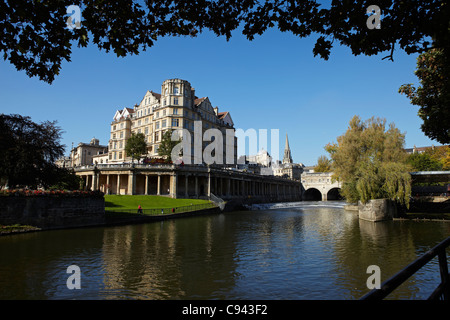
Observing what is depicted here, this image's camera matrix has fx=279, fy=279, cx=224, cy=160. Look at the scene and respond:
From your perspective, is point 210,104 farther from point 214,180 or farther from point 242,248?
point 242,248

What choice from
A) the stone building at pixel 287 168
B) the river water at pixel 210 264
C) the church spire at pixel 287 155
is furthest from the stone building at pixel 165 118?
the church spire at pixel 287 155

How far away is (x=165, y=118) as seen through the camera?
74125 millimetres

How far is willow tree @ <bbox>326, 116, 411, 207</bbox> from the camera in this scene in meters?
36.8

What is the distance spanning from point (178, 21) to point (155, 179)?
59658mm

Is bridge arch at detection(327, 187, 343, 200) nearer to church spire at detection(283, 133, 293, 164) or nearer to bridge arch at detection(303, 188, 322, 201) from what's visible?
bridge arch at detection(303, 188, 322, 201)

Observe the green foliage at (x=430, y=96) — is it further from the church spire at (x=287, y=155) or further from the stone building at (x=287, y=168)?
the church spire at (x=287, y=155)

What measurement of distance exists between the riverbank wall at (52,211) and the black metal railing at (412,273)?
3216cm

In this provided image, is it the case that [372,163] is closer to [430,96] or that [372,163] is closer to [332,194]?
[430,96]

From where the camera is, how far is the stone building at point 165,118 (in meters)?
74.2

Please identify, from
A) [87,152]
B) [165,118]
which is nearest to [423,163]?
[165,118]

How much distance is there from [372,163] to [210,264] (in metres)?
33.6

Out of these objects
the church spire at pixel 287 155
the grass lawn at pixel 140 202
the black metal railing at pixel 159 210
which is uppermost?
the church spire at pixel 287 155
